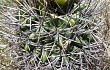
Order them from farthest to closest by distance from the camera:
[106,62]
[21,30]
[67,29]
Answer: [106,62] → [21,30] → [67,29]

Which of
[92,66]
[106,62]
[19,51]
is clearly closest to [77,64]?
[92,66]

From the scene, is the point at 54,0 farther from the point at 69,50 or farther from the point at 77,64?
the point at 77,64

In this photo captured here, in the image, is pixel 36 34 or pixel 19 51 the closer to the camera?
pixel 36 34

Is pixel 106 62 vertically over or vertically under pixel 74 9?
under

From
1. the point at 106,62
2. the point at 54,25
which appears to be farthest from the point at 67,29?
the point at 106,62

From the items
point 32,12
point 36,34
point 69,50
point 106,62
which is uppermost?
point 32,12

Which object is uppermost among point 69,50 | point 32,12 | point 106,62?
point 32,12

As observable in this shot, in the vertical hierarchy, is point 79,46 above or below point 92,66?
above

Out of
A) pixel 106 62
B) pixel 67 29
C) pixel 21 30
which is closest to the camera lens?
pixel 67 29

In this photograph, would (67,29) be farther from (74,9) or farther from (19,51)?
(19,51)
